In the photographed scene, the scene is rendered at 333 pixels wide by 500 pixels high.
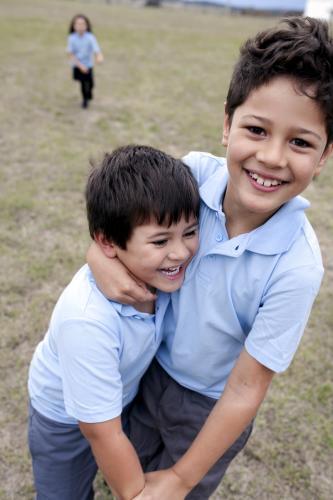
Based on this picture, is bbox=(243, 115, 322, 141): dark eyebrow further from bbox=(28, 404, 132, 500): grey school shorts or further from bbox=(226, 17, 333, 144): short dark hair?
bbox=(28, 404, 132, 500): grey school shorts

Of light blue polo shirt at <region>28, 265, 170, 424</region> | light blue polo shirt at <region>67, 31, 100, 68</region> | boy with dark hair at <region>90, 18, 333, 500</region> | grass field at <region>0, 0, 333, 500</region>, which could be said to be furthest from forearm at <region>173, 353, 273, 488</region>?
light blue polo shirt at <region>67, 31, 100, 68</region>

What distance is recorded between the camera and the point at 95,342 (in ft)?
3.89

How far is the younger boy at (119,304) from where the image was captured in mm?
1206

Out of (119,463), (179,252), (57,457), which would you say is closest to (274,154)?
(179,252)

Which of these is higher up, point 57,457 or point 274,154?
point 274,154

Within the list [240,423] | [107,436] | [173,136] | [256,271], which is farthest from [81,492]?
[173,136]

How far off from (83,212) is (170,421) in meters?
2.57

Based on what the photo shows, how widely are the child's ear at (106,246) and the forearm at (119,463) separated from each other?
0.47 meters

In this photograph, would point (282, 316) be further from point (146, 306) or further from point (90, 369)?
point (90, 369)

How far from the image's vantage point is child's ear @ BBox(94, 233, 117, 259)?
1.32 metres

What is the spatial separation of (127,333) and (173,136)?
15.7 feet

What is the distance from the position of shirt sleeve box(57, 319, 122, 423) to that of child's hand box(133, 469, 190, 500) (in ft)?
0.84

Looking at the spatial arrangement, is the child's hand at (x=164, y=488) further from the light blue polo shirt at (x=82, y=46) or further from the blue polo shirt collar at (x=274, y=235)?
the light blue polo shirt at (x=82, y=46)

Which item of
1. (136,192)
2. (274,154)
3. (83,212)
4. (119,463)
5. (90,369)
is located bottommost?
(83,212)
